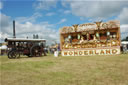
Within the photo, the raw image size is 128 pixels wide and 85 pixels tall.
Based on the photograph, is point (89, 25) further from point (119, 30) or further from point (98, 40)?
point (119, 30)

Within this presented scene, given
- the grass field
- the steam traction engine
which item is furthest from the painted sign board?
the grass field

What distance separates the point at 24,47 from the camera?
13.9m

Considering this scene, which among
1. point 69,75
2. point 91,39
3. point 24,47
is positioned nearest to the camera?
point 69,75

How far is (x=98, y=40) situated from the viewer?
14.6 metres

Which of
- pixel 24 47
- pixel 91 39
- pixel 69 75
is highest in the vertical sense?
pixel 91 39

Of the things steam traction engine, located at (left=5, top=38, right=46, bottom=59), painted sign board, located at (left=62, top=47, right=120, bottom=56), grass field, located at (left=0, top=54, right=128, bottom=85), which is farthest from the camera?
painted sign board, located at (left=62, top=47, right=120, bottom=56)

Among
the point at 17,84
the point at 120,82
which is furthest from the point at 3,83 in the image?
the point at 120,82

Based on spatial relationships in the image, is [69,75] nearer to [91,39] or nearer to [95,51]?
[95,51]

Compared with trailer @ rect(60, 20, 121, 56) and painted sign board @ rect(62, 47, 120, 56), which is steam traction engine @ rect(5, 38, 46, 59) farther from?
painted sign board @ rect(62, 47, 120, 56)

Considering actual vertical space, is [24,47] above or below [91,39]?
below

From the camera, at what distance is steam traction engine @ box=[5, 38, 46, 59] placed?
13.0 meters

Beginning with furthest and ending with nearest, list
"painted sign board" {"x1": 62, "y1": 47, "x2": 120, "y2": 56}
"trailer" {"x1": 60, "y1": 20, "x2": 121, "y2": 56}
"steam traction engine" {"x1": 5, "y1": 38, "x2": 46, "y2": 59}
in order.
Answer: "trailer" {"x1": 60, "y1": 20, "x2": 121, "y2": 56}
"painted sign board" {"x1": 62, "y1": 47, "x2": 120, "y2": 56}
"steam traction engine" {"x1": 5, "y1": 38, "x2": 46, "y2": 59}

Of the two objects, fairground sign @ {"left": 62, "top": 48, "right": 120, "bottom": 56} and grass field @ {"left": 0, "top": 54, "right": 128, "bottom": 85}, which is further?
fairground sign @ {"left": 62, "top": 48, "right": 120, "bottom": 56}

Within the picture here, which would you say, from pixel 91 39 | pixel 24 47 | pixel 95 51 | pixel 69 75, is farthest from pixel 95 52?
pixel 69 75
